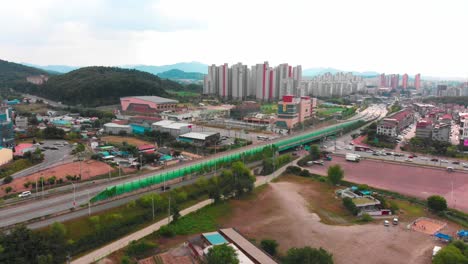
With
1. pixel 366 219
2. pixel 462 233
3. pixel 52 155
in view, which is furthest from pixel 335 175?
pixel 52 155

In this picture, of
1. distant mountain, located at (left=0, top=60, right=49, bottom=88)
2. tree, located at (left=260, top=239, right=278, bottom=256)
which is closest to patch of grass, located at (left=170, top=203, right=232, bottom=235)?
tree, located at (left=260, top=239, right=278, bottom=256)

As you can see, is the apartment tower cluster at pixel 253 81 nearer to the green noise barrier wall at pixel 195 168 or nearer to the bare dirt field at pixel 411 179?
the green noise barrier wall at pixel 195 168

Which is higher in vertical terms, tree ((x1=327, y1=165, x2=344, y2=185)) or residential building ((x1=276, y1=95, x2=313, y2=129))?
residential building ((x1=276, y1=95, x2=313, y2=129))

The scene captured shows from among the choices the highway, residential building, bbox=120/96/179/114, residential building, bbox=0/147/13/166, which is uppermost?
residential building, bbox=120/96/179/114

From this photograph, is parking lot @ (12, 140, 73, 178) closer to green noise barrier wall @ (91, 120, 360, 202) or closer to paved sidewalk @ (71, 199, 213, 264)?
green noise barrier wall @ (91, 120, 360, 202)

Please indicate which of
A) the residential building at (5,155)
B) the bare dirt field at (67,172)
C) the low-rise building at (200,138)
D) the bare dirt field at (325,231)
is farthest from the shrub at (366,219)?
the residential building at (5,155)

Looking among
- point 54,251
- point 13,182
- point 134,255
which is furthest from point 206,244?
point 13,182

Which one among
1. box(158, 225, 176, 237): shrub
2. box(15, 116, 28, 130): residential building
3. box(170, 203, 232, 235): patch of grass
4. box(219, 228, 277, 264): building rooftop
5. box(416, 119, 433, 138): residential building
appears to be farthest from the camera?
box(15, 116, 28, 130): residential building

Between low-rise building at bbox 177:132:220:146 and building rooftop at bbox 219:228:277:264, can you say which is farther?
low-rise building at bbox 177:132:220:146
